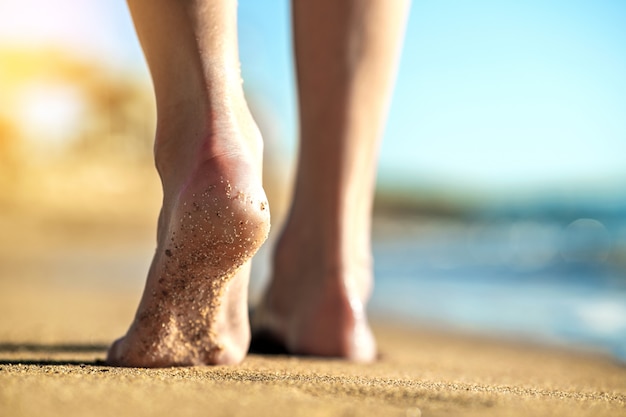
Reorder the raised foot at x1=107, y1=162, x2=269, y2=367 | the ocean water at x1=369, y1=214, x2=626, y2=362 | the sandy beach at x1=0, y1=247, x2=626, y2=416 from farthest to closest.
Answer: the ocean water at x1=369, y1=214, x2=626, y2=362
the raised foot at x1=107, y1=162, x2=269, y2=367
the sandy beach at x1=0, y1=247, x2=626, y2=416

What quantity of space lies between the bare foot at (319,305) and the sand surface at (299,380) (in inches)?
2.9

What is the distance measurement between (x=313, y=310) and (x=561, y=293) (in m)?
2.37

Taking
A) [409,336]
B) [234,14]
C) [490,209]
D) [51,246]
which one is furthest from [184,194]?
[490,209]

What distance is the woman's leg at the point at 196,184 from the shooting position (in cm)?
89

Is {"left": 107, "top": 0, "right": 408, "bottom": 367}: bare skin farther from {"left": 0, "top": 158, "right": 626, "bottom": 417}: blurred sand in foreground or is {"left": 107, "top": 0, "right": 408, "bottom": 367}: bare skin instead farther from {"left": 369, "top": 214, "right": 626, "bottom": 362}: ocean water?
{"left": 369, "top": 214, "right": 626, "bottom": 362}: ocean water

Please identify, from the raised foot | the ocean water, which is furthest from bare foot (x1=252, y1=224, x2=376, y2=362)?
the ocean water

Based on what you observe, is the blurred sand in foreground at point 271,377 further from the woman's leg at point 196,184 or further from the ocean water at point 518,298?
the ocean water at point 518,298

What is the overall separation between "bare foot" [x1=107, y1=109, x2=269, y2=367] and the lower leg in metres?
0.37

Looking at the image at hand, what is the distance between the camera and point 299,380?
2.77 feet

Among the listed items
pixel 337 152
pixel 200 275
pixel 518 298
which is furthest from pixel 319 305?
pixel 518 298

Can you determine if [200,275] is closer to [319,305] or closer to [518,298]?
[319,305]

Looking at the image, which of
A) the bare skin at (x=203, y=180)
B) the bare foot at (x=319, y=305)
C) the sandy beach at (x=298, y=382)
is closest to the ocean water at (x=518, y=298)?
the sandy beach at (x=298, y=382)

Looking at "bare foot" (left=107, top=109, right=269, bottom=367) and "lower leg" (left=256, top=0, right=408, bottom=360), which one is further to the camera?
"lower leg" (left=256, top=0, right=408, bottom=360)

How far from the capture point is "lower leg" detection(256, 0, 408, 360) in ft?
4.37
